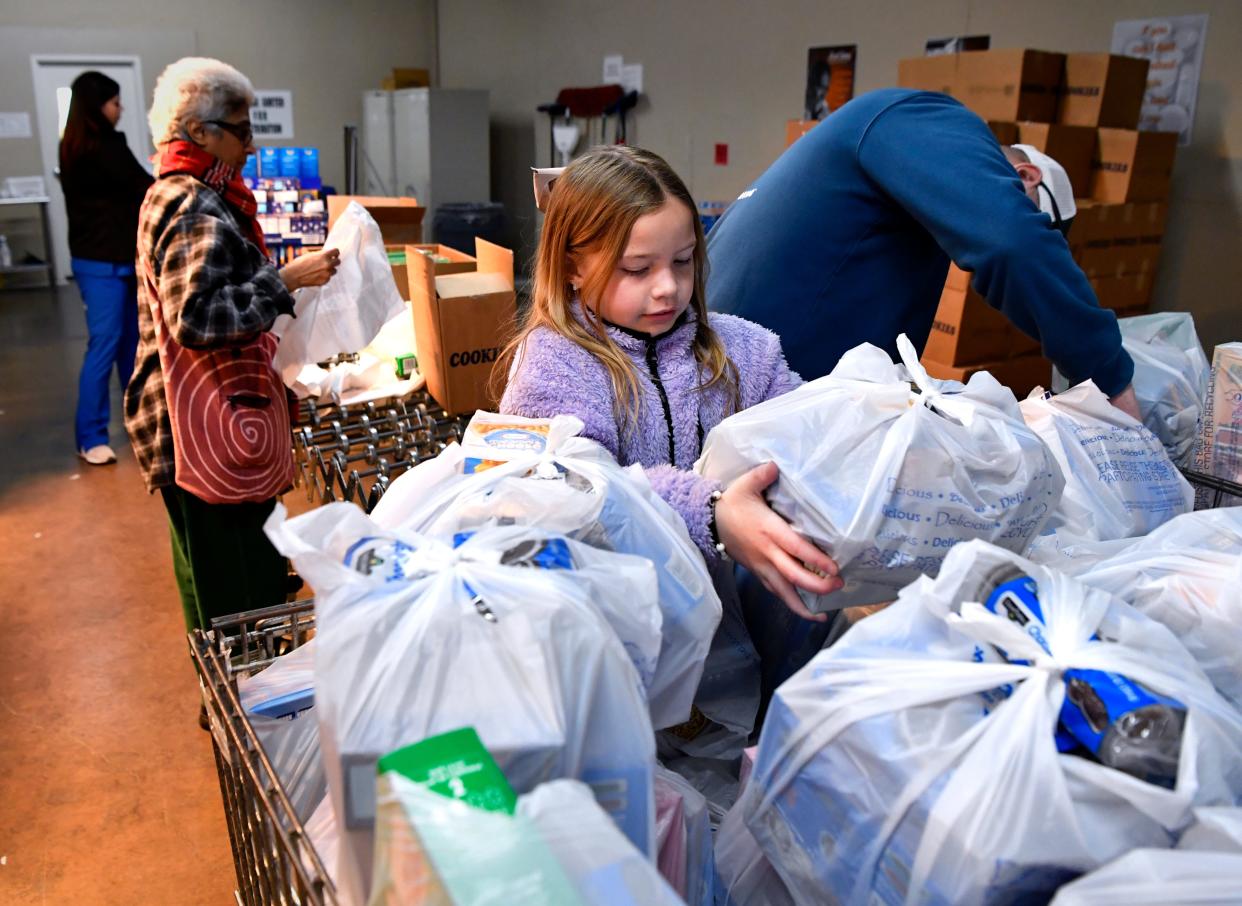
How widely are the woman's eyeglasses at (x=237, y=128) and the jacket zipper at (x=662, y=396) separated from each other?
4.71 ft

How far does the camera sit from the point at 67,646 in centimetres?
297

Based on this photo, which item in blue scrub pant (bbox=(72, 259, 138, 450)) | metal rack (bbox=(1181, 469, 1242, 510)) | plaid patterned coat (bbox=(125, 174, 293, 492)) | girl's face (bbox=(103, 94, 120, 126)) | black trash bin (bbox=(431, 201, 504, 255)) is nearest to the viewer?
metal rack (bbox=(1181, 469, 1242, 510))

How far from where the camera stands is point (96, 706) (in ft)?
8.77

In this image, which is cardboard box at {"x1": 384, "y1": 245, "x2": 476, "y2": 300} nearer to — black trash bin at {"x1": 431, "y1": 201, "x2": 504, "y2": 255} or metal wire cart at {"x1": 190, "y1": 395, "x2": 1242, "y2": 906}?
metal wire cart at {"x1": 190, "y1": 395, "x2": 1242, "y2": 906}

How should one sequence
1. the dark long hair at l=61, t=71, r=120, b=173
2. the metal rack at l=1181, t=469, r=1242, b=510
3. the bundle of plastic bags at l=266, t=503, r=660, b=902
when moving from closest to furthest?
the bundle of plastic bags at l=266, t=503, r=660, b=902 < the metal rack at l=1181, t=469, r=1242, b=510 < the dark long hair at l=61, t=71, r=120, b=173

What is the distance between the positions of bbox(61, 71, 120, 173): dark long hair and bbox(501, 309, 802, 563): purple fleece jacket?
3.70m

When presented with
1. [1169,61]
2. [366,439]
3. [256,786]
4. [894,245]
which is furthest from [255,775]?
[1169,61]

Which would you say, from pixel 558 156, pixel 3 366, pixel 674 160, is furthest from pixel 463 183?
pixel 3 366

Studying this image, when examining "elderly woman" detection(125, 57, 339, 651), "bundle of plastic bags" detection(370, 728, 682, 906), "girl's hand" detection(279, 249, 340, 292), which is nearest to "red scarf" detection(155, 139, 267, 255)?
"elderly woman" detection(125, 57, 339, 651)

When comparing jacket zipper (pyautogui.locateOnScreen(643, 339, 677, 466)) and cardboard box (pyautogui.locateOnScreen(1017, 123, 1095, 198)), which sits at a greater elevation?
cardboard box (pyautogui.locateOnScreen(1017, 123, 1095, 198))

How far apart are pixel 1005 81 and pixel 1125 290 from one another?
88 cm

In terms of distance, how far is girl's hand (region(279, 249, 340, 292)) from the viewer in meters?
2.23

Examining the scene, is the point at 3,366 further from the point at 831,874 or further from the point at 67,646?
the point at 831,874

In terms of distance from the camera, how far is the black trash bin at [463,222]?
22.9 ft
